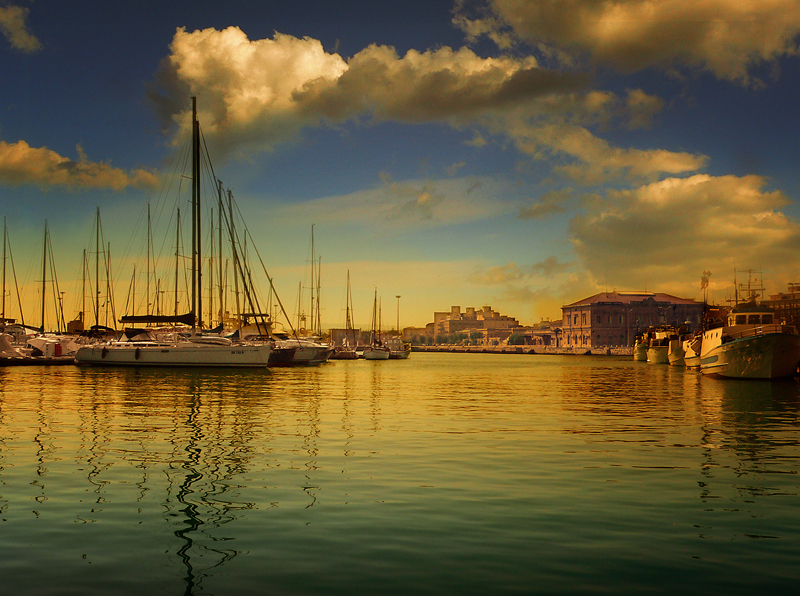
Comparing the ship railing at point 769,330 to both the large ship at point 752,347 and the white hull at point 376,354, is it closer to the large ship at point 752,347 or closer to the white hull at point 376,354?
the large ship at point 752,347

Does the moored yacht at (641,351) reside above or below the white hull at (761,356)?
below

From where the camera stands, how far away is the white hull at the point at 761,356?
52.2 m

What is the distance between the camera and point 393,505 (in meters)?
13.6

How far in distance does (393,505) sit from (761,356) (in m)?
47.9

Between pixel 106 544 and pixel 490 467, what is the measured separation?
9.79m

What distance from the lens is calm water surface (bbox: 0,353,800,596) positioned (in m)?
9.41

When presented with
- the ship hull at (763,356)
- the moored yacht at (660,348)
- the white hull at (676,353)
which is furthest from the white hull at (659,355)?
the ship hull at (763,356)

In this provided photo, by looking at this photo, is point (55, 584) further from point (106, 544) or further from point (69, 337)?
point (69, 337)

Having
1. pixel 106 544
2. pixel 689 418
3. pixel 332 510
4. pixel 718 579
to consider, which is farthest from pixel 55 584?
pixel 689 418

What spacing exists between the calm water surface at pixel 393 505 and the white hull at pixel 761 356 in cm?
2605

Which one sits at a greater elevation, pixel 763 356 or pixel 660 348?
pixel 763 356

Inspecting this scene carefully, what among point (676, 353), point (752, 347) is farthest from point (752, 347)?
point (676, 353)

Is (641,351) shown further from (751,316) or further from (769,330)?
(769,330)

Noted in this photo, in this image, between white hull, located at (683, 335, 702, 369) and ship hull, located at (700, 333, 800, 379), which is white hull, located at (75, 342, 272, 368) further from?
white hull, located at (683, 335, 702, 369)
